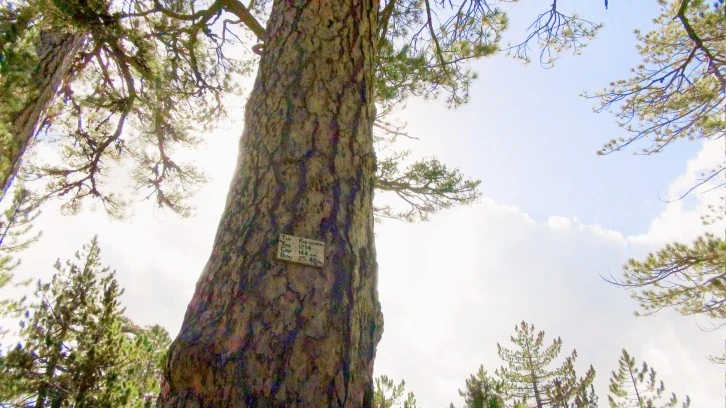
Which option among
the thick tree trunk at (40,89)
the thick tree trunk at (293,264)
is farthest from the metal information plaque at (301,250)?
the thick tree trunk at (40,89)

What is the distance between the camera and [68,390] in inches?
265

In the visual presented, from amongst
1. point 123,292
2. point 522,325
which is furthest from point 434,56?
point 522,325

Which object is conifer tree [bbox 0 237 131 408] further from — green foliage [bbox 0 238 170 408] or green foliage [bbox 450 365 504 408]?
green foliage [bbox 450 365 504 408]

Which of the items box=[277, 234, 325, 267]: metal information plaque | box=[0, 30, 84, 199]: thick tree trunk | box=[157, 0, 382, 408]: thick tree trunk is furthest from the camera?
box=[0, 30, 84, 199]: thick tree trunk

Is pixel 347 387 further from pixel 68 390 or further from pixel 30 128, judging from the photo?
pixel 68 390

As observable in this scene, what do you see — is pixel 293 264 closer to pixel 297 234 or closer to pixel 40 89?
pixel 297 234

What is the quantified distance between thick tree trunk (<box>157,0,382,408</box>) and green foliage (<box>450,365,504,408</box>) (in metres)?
9.40

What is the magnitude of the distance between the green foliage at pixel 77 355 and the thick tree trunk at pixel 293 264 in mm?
6901

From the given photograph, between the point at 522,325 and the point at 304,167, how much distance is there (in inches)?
693

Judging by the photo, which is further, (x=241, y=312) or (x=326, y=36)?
(x=326, y=36)

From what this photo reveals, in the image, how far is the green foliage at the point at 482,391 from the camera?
32.1ft

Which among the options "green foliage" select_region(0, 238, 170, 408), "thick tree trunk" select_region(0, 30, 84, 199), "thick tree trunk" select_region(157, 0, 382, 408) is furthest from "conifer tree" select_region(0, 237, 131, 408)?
"thick tree trunk" select_region(157, 0, 382, 408)

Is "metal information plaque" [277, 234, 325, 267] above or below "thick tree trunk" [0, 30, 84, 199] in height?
below

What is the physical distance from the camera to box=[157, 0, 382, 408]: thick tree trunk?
1.08 metres
